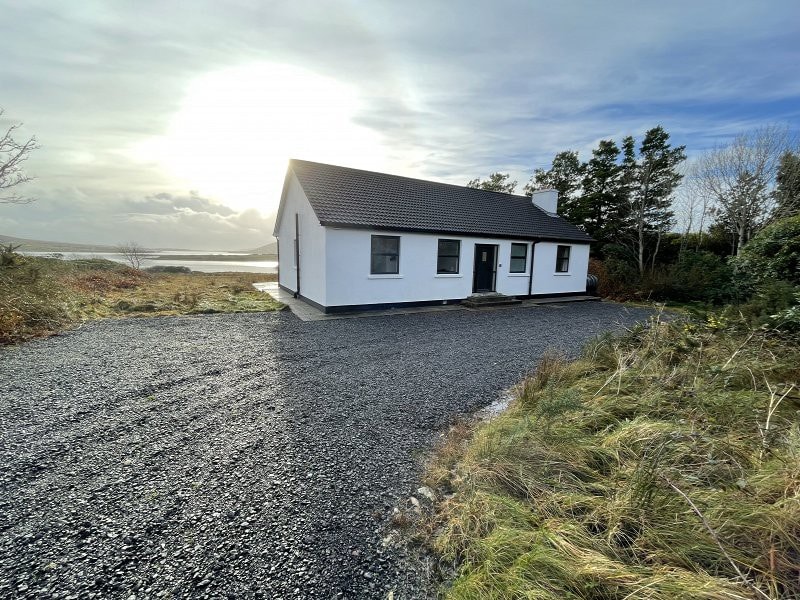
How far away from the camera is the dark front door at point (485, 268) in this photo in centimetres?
1377

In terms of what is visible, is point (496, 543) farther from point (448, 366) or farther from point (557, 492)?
point (448, 366)

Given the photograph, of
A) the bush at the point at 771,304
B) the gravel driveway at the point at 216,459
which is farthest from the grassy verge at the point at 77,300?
the bush at the point at 771,304

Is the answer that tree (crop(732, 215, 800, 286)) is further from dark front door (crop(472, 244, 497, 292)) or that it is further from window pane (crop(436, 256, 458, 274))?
window pane (crop(436, 256, 458, 274))

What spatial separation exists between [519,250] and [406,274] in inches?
231

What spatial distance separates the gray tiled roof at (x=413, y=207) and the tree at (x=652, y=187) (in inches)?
229

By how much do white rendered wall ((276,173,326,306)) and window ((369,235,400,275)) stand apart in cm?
173

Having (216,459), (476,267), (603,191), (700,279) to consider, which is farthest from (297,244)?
(603,191)

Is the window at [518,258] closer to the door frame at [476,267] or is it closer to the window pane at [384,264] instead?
the door frame at [476,267]

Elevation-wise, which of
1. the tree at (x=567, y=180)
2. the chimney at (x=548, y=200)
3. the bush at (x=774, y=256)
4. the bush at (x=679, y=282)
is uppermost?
the tree at (x=567, y=180)

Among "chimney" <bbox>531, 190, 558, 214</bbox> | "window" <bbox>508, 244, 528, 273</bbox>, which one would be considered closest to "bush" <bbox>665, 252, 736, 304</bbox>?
"chimney" <bbox>531, 190, 558, 214</bbox>

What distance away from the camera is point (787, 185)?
15.5 metres

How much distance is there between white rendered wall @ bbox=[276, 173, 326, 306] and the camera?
1105 centimetres

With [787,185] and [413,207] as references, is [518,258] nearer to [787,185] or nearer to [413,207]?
[413,207]

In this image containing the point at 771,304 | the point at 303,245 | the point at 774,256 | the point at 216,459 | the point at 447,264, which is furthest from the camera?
the point at 447,264
